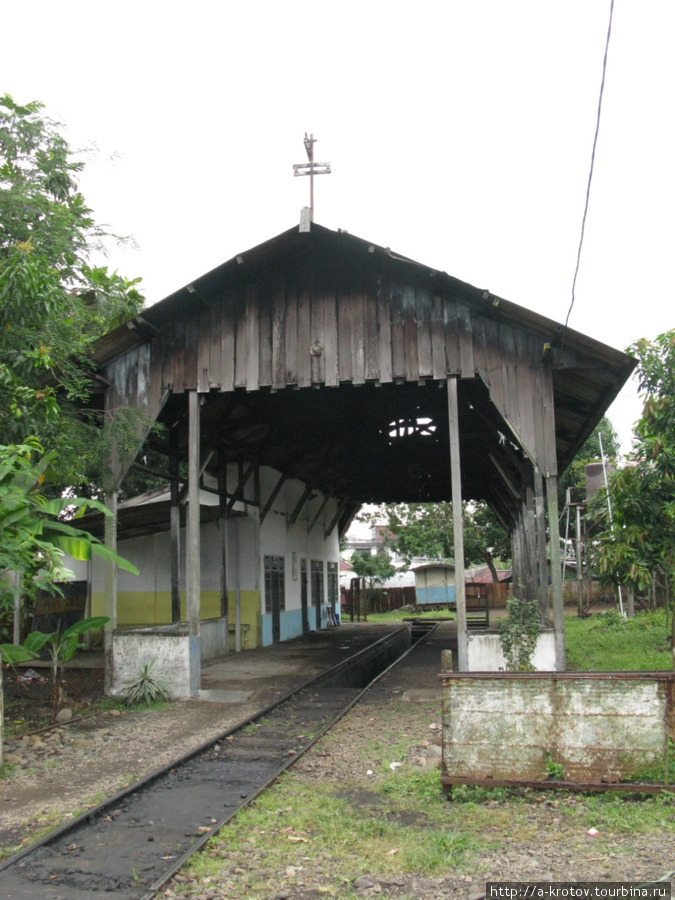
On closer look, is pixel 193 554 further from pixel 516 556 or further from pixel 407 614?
pixel 407 614

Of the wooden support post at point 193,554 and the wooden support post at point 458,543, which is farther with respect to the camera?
the wooden support post at point 193,554

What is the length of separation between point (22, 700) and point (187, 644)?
8.46 ft

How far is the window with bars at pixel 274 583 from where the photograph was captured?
18.3m

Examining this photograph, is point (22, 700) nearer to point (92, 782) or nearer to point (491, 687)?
point (92, 782)

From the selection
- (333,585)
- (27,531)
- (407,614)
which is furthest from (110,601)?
(407,614)

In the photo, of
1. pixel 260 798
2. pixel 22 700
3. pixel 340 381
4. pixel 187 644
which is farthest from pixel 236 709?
pixel 340 381

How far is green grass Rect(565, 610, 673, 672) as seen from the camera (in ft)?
42.2

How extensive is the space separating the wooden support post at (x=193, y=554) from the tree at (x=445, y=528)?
26908 millimetres

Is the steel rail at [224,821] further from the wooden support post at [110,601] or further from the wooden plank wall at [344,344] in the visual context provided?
the wooden plank wall at [344,344]

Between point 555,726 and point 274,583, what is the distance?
44.8 ft

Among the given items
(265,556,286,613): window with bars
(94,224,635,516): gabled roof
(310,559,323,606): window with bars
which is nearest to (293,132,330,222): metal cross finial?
(94,224,635,516): gabled roof

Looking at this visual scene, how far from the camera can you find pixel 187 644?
34.4 ft

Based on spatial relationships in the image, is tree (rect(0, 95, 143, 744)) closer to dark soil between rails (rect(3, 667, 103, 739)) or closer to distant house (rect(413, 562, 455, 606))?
dark soil between rails (rect(3, 667, 103, 739))

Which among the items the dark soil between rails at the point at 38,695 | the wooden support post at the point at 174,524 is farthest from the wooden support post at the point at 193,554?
the wooden support post at the point at 174,524
